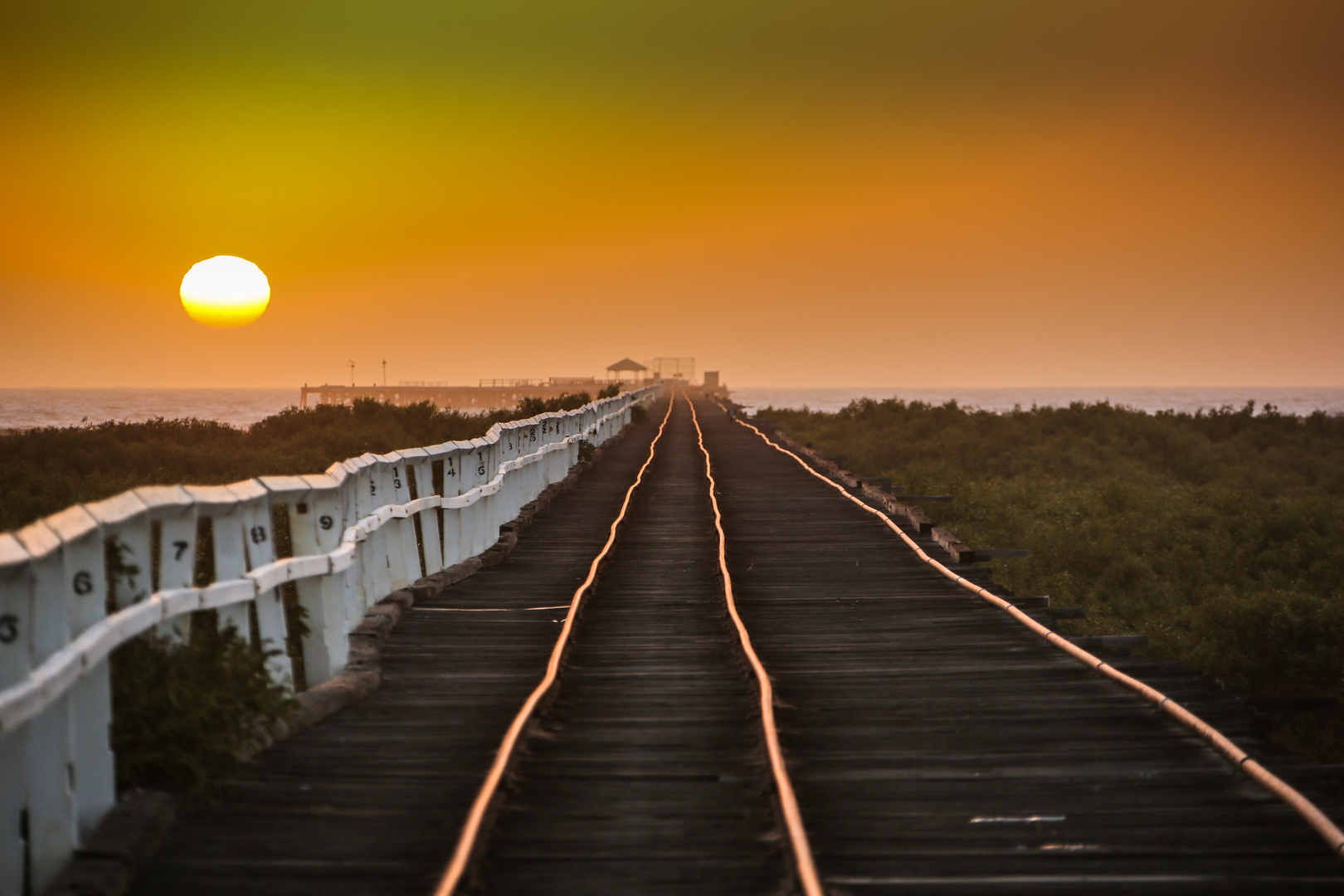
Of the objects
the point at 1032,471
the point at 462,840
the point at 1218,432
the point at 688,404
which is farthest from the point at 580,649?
the point at 1218,432

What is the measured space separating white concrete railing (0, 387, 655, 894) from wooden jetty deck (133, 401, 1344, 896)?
1.50ft

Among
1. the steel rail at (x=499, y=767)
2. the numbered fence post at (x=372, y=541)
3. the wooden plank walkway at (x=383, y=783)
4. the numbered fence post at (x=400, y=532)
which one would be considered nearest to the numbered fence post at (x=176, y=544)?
the wooden plank walkway at (x=383, y=783)

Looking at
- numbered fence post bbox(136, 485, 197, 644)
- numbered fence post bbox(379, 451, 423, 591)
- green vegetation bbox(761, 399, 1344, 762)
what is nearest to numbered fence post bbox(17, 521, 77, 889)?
numbered fence post bbox(136, 485, 197, 644)

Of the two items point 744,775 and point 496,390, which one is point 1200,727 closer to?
point 744,775

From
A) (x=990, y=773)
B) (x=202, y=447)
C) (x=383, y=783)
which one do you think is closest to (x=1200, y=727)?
(x=990, y=773)

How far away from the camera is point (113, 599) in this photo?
5.24 metres

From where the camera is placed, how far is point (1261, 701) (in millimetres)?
10062

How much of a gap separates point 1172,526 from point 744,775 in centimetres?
2553

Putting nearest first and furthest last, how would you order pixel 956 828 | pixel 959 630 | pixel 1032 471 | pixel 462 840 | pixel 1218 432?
1. pixel 462 840
2. pixel 956 828
3. pixel 959 630
4. pixel 1032 471
5. pixel 1218 432

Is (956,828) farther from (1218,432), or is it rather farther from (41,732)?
(1218,432)

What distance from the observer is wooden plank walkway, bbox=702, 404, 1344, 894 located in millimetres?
4668

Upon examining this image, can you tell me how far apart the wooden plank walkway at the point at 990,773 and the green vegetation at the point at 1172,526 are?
4604 millimetres

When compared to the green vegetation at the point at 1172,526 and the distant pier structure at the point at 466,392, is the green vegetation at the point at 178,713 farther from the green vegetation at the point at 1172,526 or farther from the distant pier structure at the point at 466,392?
the distant pier structure at the point at 466,392

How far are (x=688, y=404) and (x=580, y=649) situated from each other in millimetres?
58738
